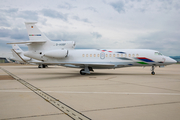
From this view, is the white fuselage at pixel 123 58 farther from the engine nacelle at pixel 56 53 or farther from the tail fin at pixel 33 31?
the tail fin at pixel 33 31

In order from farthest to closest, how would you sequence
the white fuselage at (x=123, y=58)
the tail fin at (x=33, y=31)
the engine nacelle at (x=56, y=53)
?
the tail fin at (x=33, y=31) < the engine nacelle at (x=56, y=53) < the white fuselage at (x=123, y=58)

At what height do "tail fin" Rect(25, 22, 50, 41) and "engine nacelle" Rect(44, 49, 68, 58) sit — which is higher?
"tail fin" Rect(25, 22, 50, 41)

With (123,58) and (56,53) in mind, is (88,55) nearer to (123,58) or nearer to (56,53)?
(56,53)

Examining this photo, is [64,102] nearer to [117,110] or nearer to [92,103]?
[92,103]

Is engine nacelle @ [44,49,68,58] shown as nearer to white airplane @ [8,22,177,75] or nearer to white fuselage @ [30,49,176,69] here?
white airplane @ [8,22,177,75]

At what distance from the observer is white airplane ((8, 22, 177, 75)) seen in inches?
700

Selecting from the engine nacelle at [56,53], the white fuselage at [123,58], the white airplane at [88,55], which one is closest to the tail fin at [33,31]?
the white airplane at [88,55]

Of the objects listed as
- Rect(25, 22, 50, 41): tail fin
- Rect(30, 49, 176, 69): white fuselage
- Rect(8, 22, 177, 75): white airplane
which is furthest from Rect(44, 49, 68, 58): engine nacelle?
Rect(25, 22, 50, 41): tail fin

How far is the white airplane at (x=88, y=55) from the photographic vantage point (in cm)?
1778

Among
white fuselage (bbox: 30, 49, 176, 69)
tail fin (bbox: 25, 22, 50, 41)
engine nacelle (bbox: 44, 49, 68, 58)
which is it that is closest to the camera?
white fuselage (bbox: 30, 49, 176, 69)

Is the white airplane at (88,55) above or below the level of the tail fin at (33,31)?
below

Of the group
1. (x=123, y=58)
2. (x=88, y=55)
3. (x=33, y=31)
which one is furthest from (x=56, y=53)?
(x=123, y=58)

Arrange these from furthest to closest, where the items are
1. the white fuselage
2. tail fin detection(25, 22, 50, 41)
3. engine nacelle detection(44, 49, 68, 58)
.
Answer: tail fin detection(25, 22, 50, 41), engine nacelle detection(44, 49, 68, 58), the white fuselage

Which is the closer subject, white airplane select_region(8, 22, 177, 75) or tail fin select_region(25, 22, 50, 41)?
white airplane select_region(8, 22, 177, 75)
